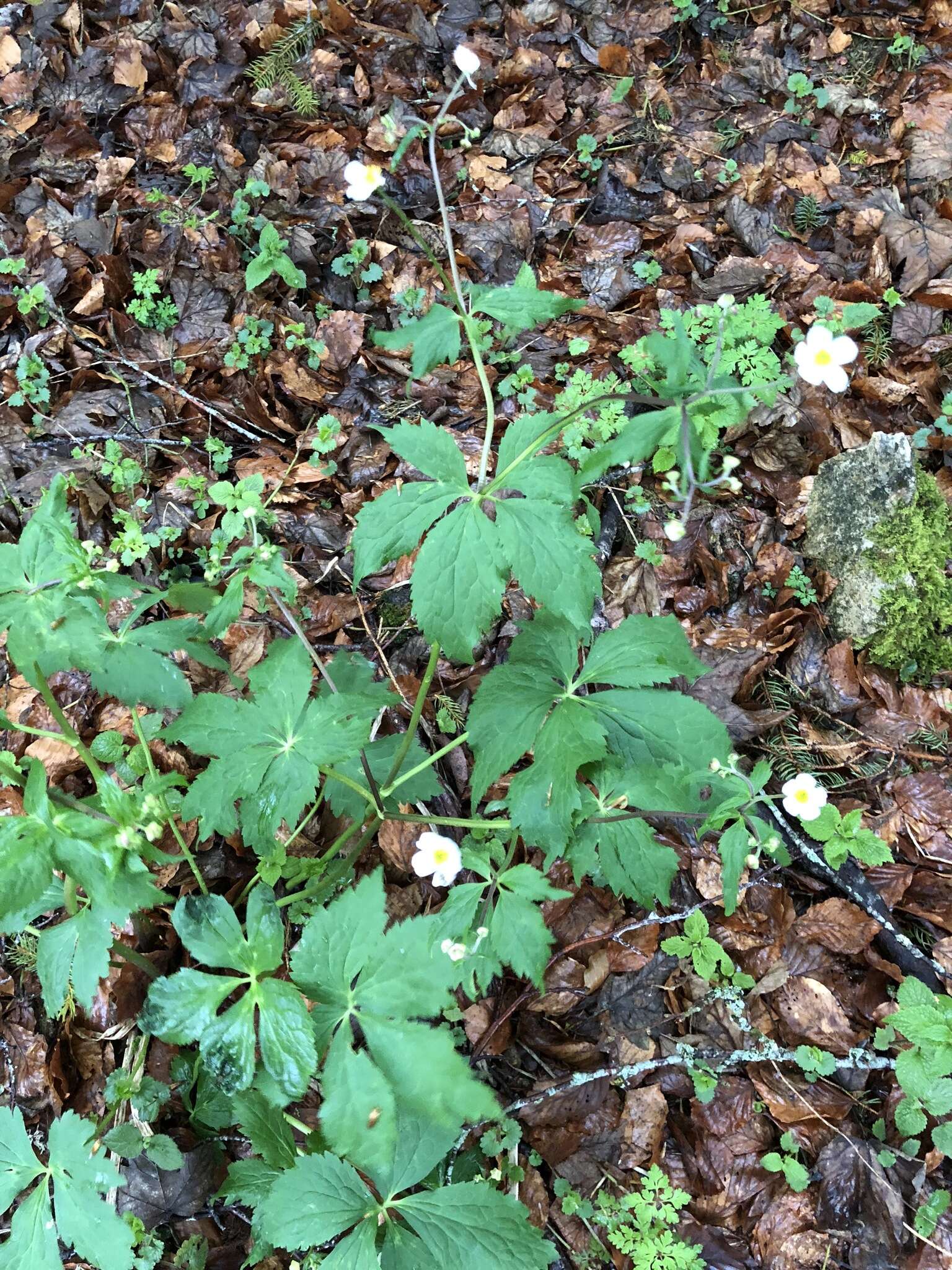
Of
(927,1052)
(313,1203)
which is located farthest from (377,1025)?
(927,1052)

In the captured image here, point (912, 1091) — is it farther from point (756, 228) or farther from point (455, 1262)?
point (756, 228)

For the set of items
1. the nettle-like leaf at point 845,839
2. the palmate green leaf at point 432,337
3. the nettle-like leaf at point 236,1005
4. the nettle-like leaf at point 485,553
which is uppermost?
the palmate green leaf at point 432,337

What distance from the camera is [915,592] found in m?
3.13

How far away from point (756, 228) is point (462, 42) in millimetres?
2144

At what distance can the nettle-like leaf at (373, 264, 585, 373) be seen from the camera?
199 centimetres

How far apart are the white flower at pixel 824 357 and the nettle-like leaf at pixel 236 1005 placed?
1.77 m

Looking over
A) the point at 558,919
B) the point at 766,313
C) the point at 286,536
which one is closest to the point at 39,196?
the point at 286,536

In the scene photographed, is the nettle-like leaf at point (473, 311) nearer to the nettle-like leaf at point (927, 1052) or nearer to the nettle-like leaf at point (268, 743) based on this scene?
the nettle-like leaf at point (268, 743)

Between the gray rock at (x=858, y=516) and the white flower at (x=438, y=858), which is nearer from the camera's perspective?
the white flower at (x=438, y=858)

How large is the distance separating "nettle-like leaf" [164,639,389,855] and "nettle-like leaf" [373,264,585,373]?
0.81m

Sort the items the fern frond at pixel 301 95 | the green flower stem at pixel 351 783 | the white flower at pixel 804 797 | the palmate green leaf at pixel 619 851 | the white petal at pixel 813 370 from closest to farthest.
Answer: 1. the white petal at pixel 813 370
2. the white flower at pixel 804 797
3. the green flower stem at pixel 351 783
4. the palmate green leaf at pixel 619 851
5. the fern frond at pixel 301 95

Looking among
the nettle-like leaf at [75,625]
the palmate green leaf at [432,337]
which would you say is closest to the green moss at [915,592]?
the palmate green leaf at [432,337]

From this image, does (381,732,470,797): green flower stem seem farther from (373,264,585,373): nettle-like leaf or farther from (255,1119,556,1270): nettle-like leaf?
(373,264,585,373): nettle-like leaf

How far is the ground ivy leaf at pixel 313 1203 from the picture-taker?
1.85 meters
